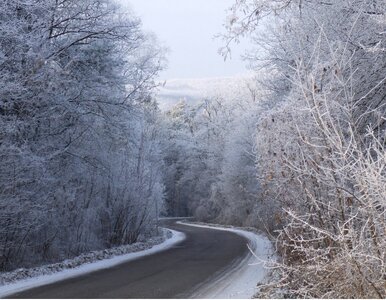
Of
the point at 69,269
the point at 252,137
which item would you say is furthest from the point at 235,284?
the point at 69,269

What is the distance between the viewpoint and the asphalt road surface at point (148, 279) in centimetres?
1105

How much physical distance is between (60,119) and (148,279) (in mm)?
6312

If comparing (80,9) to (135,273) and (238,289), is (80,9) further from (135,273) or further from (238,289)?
(238,289)

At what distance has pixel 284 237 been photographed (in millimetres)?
10055

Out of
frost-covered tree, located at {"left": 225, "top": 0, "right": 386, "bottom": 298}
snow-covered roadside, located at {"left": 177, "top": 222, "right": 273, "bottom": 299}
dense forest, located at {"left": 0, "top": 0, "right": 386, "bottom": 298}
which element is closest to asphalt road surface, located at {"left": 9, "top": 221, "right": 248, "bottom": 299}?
snow-covered roadside, located at {"left": 177, "top": 222, "right": 273, "bottom": 299}

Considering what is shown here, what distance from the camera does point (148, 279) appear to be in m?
13.5

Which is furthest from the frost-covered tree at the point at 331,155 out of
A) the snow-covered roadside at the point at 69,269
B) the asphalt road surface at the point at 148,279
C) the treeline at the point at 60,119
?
the treeline at the point at 60,119

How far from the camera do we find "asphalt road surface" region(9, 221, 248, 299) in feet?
36.3

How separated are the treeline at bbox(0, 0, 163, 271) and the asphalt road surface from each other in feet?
8.76

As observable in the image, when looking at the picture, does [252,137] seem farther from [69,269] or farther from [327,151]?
[327,151]

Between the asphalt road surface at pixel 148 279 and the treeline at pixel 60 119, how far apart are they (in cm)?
267

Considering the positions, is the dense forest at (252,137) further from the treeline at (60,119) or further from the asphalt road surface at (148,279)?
the asphalt road surface at (148,279)

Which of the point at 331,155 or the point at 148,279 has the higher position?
the point at 331,155

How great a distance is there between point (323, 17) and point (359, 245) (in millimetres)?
6068
